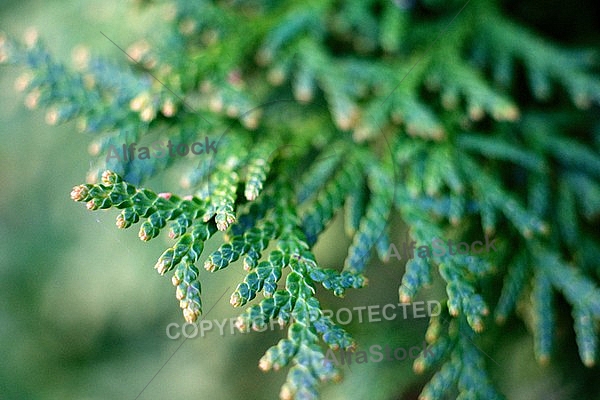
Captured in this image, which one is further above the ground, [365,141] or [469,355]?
[365,141]

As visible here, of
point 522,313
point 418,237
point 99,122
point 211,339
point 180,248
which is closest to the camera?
point 180,248

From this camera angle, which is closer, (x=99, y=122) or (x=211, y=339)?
(x=99, y=122)

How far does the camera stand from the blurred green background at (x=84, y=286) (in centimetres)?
208

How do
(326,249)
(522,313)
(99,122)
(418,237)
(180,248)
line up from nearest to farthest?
(180,248) < (418,237) < (99,122) < (522,313) < (326,249)

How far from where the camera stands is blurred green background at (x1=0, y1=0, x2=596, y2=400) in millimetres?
2080

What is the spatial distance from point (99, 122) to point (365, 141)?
2.48 feet

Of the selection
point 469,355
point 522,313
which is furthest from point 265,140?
point 522,313

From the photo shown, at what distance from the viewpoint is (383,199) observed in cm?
150

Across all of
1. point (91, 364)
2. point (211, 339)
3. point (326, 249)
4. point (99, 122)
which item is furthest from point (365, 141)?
point (91, 364)

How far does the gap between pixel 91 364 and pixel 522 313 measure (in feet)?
5.56

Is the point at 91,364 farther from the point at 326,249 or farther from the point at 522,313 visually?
the point at 522,313

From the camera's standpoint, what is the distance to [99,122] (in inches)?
61.3

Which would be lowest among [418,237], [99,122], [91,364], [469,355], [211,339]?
[91,364]

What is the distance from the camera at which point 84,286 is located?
88.4 inches
